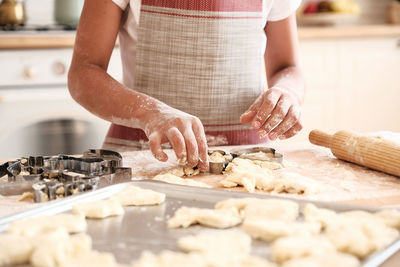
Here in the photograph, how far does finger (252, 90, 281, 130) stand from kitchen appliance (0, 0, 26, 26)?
1.63 meters

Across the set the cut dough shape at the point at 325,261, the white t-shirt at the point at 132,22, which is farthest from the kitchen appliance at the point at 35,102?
the cut dough shape at the point at 325,261

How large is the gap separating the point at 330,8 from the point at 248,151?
75.7 inches

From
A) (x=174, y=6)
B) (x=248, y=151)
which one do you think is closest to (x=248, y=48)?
(x=174, y=6)

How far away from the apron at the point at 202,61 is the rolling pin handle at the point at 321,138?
199 mm

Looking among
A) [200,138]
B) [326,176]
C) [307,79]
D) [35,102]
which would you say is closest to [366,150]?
[326,176]

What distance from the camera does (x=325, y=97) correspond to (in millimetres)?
2721

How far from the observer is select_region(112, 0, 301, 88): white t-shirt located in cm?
144

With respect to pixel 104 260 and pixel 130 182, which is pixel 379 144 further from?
pixel 104 260

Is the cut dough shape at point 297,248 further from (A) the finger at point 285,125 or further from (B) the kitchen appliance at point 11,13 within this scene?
(B) the kitchen appliance at point 11,13

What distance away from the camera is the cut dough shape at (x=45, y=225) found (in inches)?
29.7

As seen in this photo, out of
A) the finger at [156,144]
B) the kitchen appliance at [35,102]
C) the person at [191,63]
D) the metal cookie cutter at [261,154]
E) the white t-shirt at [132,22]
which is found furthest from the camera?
the kitchen appliance at [35,102]

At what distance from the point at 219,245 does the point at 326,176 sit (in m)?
0.47

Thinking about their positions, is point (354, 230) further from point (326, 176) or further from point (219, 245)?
point (326, 176)

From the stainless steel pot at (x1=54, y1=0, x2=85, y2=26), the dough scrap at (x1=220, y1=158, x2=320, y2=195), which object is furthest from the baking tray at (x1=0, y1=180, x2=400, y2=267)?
the stainless steel pot at (x1=54, y1=0, x2=85, y2=26)
